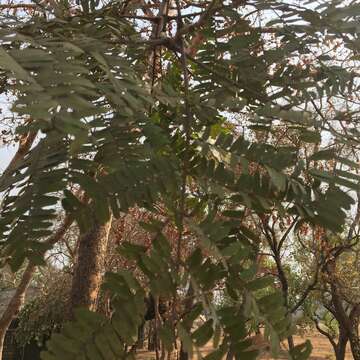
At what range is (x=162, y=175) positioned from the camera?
0.61m

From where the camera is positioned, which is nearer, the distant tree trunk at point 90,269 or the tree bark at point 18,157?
the tree bark at point 18,157

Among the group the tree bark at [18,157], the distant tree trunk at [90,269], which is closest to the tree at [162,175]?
the tree bark at [18,157]

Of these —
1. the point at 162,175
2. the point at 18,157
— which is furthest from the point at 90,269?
the point at 162,175

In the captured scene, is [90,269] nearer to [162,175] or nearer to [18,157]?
[18,157]

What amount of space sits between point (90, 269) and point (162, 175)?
1.81m

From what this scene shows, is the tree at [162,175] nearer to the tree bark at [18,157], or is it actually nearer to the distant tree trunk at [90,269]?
the tree bark at [18,157]

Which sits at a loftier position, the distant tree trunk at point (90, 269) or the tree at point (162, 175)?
the distant tree trunk at point (90, 269)

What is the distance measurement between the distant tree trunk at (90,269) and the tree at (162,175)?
1.47 meters

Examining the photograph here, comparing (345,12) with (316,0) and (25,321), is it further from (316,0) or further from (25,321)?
(25,321)

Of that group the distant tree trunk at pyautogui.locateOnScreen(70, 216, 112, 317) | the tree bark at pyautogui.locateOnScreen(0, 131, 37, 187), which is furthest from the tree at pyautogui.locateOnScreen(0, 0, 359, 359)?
the distant tree trunk at pyautogui.locateOnScreen(70, 216, 112, 317)

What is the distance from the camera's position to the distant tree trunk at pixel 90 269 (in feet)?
7.35

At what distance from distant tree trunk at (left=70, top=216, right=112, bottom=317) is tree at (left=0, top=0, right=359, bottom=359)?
1.47 meters

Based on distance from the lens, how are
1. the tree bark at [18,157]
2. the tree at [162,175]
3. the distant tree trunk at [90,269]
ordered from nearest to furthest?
the tree at [162,175] < the tree bark at [18,157] < the distant tree trunk at [90,269]

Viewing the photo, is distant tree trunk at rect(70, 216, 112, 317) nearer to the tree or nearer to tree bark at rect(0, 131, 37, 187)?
tree bark at rect(0, 131, 37, 187)
